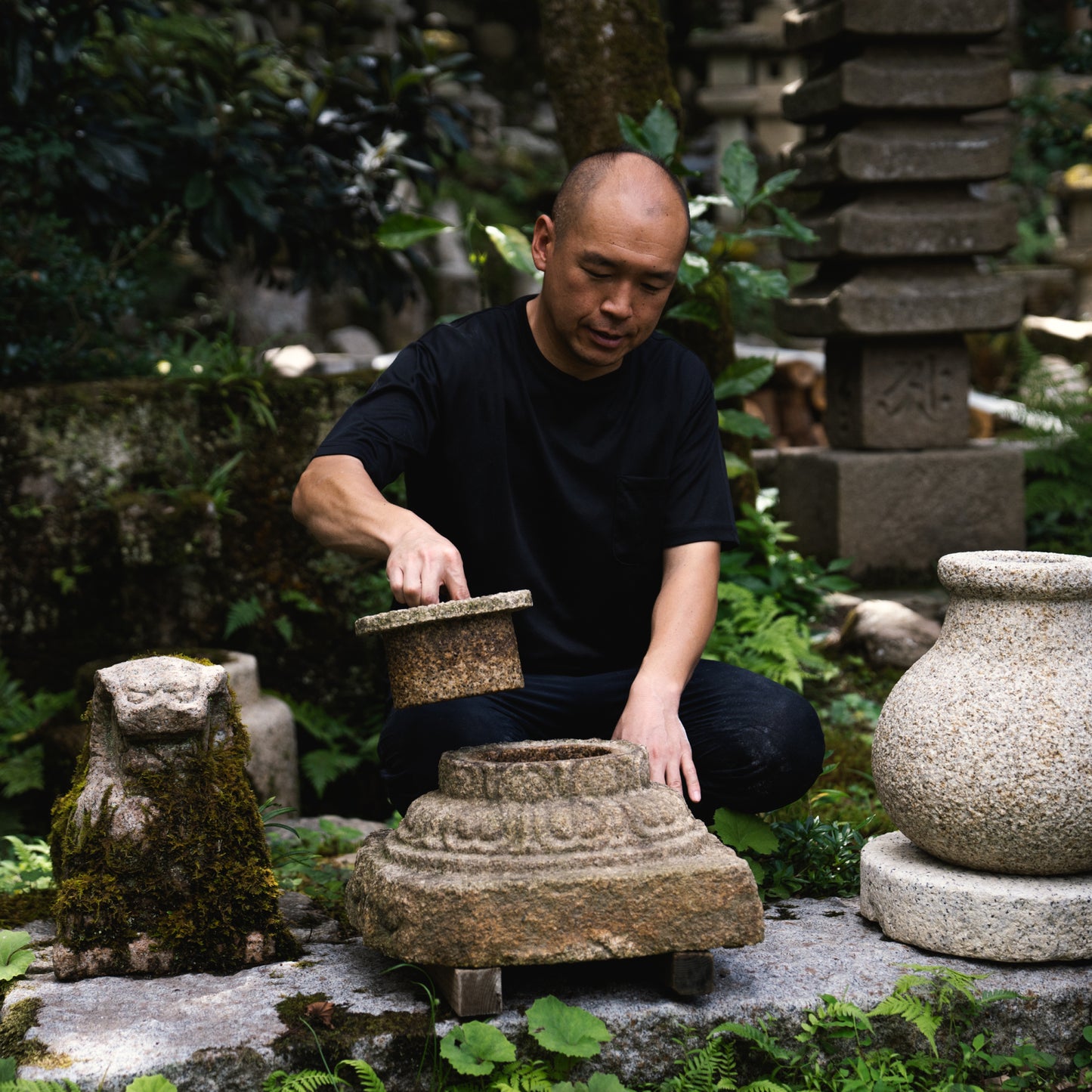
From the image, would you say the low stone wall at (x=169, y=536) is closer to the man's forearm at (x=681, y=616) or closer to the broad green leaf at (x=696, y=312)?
the broad green leaf at (x=696, y=312)

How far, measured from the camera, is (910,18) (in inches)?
237

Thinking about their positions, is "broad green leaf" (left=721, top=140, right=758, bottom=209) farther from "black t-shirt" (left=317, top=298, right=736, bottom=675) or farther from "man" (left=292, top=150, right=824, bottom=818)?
"black t-shirt" (left=317, top=298, right=736, bottom=675)

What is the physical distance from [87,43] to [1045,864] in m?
6.26

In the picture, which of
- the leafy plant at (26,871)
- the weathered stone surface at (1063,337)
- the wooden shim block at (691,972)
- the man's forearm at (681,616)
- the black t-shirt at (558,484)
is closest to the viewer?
the wooden shim block at (691,972)

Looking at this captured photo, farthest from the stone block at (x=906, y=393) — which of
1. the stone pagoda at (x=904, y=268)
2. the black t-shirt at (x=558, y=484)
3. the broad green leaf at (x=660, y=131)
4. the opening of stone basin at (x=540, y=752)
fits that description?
the opening of stone basin at (x=540, y=752)

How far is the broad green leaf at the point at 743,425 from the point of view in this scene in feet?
16.3

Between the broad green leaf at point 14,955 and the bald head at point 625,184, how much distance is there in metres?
1.98

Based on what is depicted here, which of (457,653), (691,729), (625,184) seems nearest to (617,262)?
(625,184)

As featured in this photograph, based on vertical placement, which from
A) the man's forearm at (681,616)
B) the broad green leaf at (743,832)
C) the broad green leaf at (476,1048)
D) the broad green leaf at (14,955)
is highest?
the man's forearm at (681,616)

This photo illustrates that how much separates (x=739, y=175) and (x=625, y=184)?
90.8 inches

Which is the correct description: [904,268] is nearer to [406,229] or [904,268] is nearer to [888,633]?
[888,633]

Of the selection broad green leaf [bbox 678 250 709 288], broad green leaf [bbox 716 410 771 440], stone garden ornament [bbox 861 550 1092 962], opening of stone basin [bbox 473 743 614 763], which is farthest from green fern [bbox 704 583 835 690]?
opening of stone basin [bbox 473 743 614 763]

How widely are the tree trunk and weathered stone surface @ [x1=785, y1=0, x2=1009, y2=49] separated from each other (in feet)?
3.80

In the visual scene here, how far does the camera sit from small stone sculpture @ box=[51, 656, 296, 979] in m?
2.52
